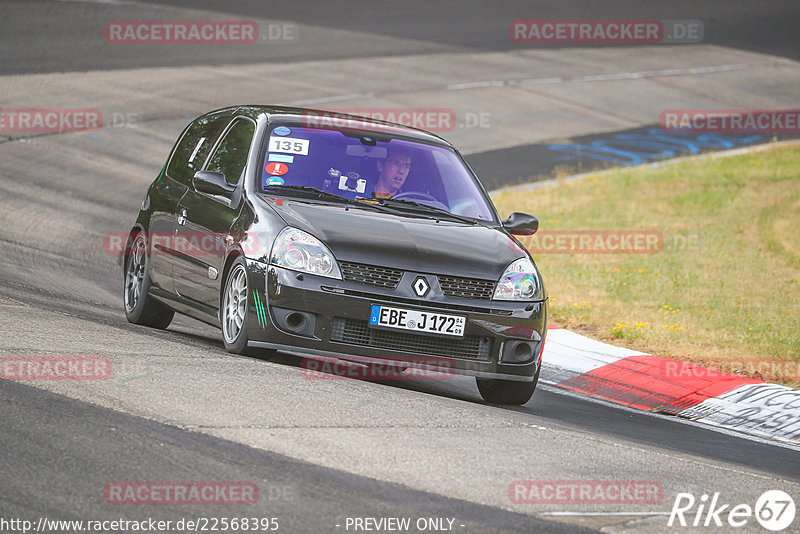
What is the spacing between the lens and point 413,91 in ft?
89.0

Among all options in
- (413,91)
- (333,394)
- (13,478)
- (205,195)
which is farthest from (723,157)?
(13,478)

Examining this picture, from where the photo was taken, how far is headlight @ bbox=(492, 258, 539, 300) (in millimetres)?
8211

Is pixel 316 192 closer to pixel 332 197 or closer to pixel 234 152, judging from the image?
pixel 332 197

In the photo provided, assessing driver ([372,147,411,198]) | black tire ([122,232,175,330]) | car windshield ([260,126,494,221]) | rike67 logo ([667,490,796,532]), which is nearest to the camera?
rike67 logo ([667,490,796,532])

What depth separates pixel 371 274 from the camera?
7883 millimetres

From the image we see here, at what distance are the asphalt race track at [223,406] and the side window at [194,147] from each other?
1.28m

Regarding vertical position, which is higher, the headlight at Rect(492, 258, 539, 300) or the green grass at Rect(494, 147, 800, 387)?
the headlight at Rect(492, 258, 539, 300)

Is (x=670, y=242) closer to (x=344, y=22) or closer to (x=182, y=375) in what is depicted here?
(x=182, y=375)

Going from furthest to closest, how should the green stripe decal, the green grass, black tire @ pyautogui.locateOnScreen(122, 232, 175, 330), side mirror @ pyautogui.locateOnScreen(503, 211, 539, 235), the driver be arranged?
the green grass
black tire @ pyautogui.locateOnScreen(122, 232, 175, 330)
side mirror @ pyautogui.locateOnScreen(503, 211, 539, 235)
the driver
the green stripe decal

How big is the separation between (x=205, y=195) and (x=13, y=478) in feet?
14.1

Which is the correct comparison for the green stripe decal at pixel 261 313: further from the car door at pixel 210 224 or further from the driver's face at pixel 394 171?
the driver's face at pixel 394 171

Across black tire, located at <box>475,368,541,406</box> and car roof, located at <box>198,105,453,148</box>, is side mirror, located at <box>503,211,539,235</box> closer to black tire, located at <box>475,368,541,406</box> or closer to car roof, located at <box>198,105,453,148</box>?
car roof, located at <box>198,105,453,148</box>

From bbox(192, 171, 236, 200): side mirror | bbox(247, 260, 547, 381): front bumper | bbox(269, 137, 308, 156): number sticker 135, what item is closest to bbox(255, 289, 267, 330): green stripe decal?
bbox(247, 260, 547, 381): front bumper

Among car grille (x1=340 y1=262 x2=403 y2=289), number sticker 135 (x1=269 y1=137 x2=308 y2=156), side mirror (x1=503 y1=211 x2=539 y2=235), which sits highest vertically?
number sticker 135 (x1=269 y1=137 x2=308 y2=156)
